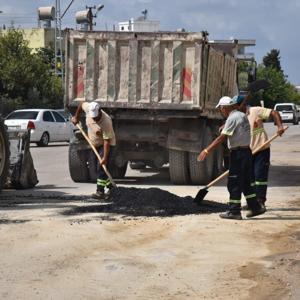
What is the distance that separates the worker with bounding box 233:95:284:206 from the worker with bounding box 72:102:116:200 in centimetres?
231

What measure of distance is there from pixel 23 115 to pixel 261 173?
19085mm

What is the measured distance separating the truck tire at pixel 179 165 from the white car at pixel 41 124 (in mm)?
13981

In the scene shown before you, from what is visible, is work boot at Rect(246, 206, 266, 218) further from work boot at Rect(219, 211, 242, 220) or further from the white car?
the white car

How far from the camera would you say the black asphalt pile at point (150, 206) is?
9.69 metres

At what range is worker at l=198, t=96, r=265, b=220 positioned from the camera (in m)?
9.16

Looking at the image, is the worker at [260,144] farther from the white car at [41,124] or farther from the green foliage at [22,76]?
the green foliage at [22,76]

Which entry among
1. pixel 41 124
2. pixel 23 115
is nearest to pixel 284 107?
pixel 41 124

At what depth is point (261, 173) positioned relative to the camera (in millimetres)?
10180

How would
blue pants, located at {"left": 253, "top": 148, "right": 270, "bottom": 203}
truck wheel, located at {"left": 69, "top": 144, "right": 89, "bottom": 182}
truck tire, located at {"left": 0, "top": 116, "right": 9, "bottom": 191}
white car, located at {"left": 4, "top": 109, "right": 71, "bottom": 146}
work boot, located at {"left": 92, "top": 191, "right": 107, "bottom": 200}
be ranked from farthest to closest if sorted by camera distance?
white car, located at {"left": 4, "top": 109, "right": 71, "bottom": 146}
truck wheel, located at {"left": 69, "top": 144, "right": 89, "bottom": 182}
truck tire, located at {"left": 0, "top": 116, "right": 9, "bottom": 191}
work boot, located at {"left": 92, "top": 191, "right": 107, "bottom": 200}
blue pants, located at {"left": 253, "top": 148, "right": 270, "bottom": 203}

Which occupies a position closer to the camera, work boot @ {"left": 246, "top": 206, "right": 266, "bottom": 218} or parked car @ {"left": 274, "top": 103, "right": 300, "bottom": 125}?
work boot @ {"left": 246, "top": 206, "right": 266, "bottom": 218}

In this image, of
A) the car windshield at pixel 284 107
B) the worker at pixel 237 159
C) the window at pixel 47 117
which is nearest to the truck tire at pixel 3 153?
the worker at pixel 237 159

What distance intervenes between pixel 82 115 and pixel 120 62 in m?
1.25

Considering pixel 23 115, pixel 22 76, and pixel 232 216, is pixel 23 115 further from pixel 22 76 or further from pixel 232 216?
pixel 232 216

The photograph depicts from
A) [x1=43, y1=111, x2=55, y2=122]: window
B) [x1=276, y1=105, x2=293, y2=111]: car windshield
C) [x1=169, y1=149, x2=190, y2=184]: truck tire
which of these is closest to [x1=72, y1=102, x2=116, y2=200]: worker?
[x1=169, y1=149, x2=190, y2=184]: truck tire
